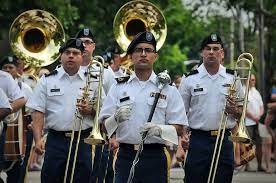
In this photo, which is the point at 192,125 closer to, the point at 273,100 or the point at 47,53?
the point at 47,53

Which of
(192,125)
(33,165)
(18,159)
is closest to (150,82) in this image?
(192,125)

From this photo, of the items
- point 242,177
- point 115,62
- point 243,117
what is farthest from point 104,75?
point 242,177

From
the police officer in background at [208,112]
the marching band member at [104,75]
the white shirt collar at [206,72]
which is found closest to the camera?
the police officer in background at [208,112]

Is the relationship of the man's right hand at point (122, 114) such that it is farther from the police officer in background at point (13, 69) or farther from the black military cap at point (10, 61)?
the black military cap at point (10, 61)

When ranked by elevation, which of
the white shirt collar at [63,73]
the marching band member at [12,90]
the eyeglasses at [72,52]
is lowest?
the marching band member at [12,90]

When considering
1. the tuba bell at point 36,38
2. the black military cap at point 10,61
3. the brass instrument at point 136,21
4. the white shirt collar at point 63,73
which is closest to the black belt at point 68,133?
the white shirt collar at point 63,73

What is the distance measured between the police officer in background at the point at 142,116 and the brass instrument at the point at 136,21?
285 inches

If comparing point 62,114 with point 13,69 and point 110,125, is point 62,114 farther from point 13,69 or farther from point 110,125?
point 13,69

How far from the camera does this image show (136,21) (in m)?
16.5

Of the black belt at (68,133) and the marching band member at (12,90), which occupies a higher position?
the marching band member at (12,90)

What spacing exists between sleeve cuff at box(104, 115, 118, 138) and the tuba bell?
6366mm

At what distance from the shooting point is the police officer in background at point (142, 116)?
8.89 meters

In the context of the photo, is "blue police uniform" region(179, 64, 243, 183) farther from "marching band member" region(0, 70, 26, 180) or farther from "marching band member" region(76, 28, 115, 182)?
"marching band member" region(0, 70, 26, 180)

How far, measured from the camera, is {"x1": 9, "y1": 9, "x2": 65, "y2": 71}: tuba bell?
51.0 feet
